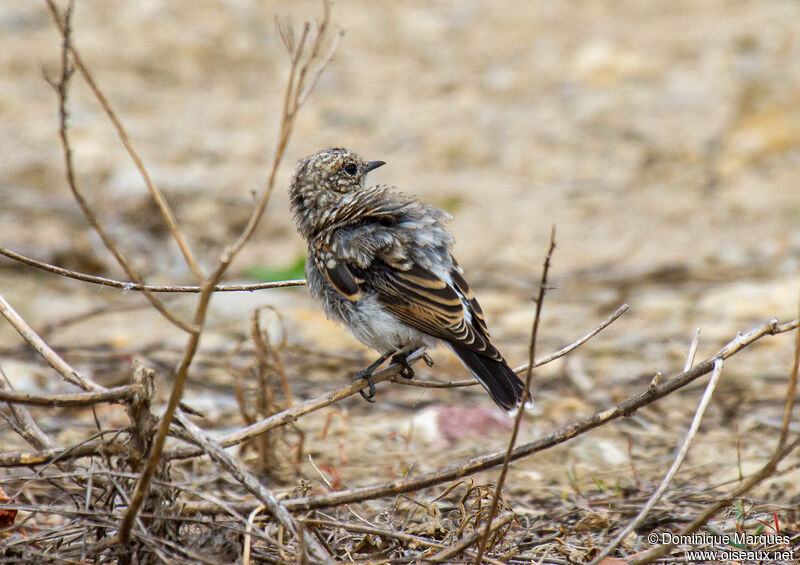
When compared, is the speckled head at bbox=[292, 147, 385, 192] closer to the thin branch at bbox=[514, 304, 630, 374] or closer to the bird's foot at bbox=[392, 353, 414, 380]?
the bird's foot at bbox=[392, 353, 414, 380]

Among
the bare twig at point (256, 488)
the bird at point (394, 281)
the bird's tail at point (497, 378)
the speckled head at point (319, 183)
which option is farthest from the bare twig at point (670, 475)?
the speckled head at point (319, 183)

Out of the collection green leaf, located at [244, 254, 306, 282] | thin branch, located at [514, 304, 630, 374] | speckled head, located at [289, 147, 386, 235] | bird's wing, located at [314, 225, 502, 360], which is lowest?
thin branch, located at [514, 304, 630, 374]

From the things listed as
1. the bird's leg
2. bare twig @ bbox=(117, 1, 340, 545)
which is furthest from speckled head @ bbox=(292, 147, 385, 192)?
bare twig @ bbox=(117, 1, 340, 545)

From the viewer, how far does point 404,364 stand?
4340 millimetres

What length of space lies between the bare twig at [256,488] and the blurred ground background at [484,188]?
5.46 ft

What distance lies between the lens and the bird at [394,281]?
4137mm

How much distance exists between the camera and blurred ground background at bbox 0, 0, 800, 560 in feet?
18.0

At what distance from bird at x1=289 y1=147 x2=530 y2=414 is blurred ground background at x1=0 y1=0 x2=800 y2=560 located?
78 centimetres

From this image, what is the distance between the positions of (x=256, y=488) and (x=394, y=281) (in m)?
1.70

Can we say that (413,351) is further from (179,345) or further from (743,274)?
(743,274)

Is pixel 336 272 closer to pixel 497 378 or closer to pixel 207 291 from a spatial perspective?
pixel 497 378

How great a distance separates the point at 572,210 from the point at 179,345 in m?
4.33

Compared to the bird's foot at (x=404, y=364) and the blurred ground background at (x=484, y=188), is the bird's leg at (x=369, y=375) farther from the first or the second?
the blurred ground background at (x=484, y=188)

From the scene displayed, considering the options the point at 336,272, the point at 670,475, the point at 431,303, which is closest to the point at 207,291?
the point at 670,475
